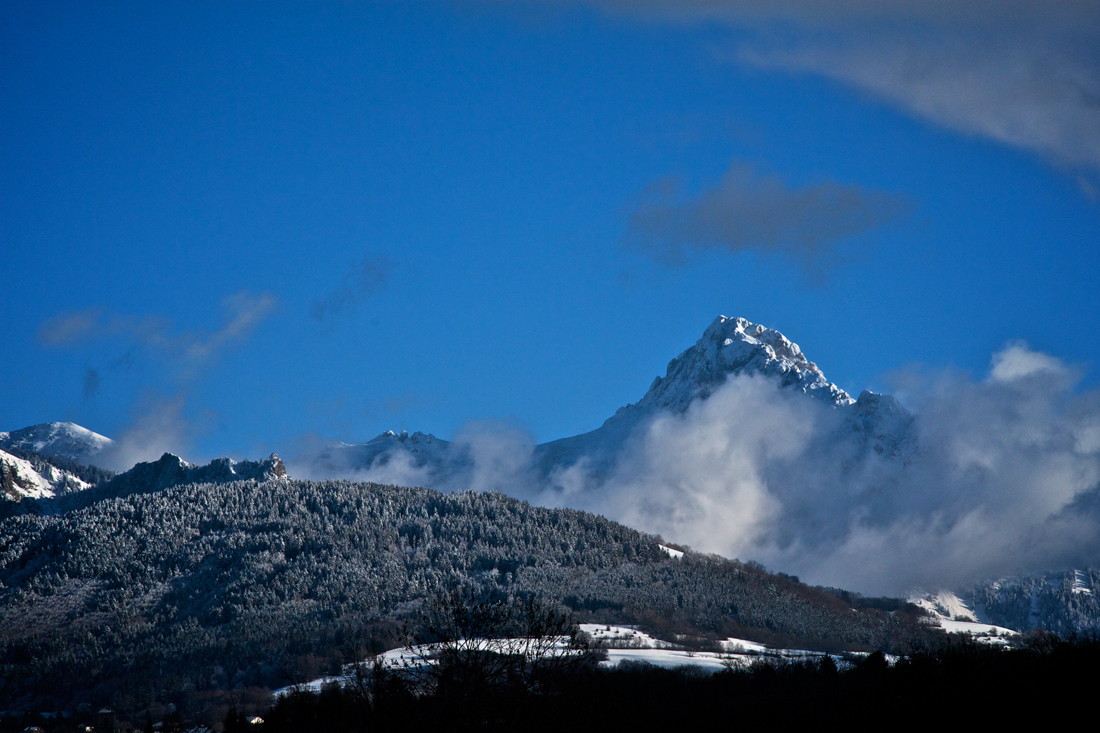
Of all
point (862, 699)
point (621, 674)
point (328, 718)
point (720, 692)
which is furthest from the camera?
point (621, 674)

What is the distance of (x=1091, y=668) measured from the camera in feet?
220

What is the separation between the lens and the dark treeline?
186ft

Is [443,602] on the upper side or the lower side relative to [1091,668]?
upper

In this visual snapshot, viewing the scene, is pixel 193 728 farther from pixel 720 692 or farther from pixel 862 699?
pixel 862 699

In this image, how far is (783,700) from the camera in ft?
359

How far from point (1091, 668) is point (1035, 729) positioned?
8.70 meters

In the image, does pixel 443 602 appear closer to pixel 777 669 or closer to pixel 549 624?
pixel 549 624

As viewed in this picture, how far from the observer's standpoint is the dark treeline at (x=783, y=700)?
5662 centimetres

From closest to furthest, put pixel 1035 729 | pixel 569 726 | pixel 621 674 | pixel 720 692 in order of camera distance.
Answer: pixel 569 726 < pixel 1035 729 < pixel 720 692 < pixel 621 674

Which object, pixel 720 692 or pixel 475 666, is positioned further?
pixel 720 692

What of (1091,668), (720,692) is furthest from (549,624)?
(720,692)

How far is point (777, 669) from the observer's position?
139m

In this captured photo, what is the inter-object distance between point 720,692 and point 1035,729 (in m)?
69.8

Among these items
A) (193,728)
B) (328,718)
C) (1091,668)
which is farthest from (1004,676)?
(193,728)
